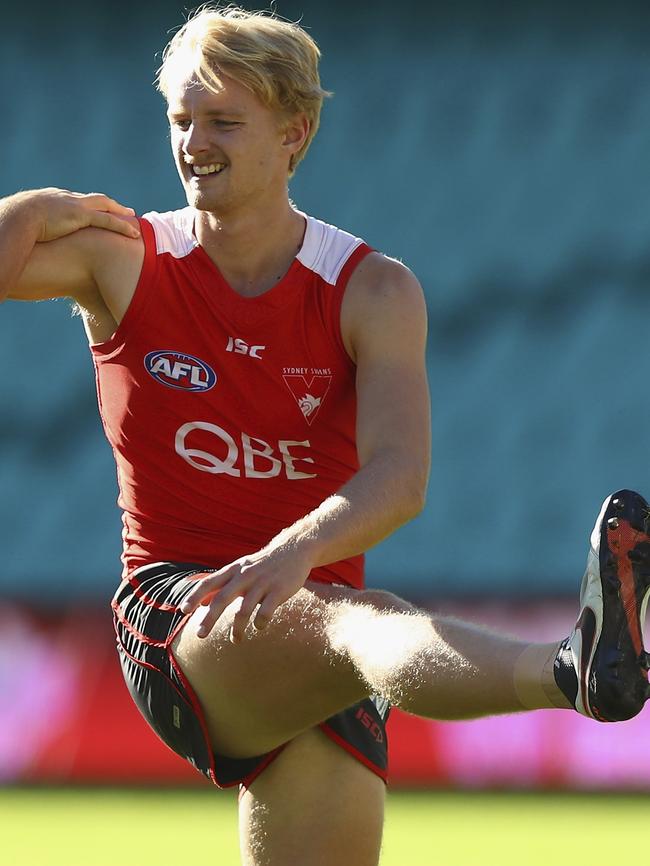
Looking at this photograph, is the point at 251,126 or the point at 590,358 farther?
the point at 590,358

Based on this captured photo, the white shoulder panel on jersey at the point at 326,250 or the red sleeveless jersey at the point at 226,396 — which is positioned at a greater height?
the white shoulder panel on jersey at the point at 326,250

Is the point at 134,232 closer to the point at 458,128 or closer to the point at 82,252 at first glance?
the point at 82,252

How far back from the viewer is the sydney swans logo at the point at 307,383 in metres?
3.97

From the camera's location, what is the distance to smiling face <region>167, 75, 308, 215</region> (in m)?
3.92

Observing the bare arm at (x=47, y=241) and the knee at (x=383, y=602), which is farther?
the bare arm at (x=47, y=241)

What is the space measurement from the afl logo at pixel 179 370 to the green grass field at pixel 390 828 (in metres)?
2.95

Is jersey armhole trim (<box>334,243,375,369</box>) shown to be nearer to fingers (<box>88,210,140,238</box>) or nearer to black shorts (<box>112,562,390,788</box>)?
fingers (<box>88,210,140,238</box>)

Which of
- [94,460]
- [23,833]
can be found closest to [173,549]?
[23,833]

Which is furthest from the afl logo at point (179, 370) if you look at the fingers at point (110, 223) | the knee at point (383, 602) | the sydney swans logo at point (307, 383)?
the knee at point (383, 602)

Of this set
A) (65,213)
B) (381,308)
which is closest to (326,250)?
(381,308)

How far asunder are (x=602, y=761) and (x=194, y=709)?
474 centimetres

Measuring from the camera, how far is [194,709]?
3781 mm

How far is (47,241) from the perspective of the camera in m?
3.95

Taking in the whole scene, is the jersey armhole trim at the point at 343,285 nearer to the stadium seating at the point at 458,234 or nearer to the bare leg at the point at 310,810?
the bare leg at the point at 310,810
